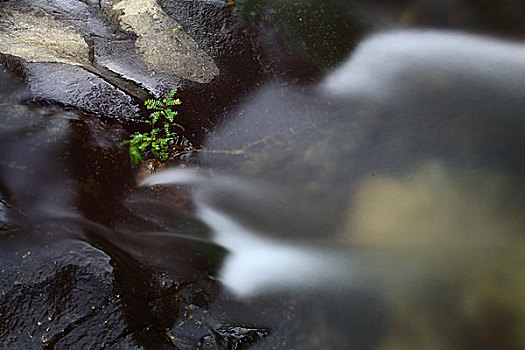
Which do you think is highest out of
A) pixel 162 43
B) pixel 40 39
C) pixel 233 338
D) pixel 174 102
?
pixel 162 43

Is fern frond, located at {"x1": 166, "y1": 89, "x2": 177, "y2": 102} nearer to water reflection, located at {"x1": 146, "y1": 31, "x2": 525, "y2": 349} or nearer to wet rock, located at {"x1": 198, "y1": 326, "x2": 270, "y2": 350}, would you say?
water reflection, located at {"x1": 146, "y1": 31, "x2": 525, "y2": 349}

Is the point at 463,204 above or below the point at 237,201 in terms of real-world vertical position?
above

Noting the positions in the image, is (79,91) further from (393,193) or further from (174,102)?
(393,193)

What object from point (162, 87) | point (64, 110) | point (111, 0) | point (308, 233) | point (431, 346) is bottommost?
point (431, 346)

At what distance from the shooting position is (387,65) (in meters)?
4.61

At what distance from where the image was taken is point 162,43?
4469 millimetres

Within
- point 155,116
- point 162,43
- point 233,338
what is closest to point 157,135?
point 155,116

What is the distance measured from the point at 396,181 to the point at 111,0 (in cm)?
398

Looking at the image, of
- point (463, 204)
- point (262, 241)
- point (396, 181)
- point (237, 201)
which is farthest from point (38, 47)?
point (463, 204)

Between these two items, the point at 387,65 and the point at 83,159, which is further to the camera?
the point at 387,65

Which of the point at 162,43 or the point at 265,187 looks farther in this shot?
the point at 162,43

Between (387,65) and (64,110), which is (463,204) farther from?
(64,110)

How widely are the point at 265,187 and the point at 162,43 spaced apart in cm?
202

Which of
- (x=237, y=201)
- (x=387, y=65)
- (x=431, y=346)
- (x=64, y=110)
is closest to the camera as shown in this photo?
(x=431, y=346)
